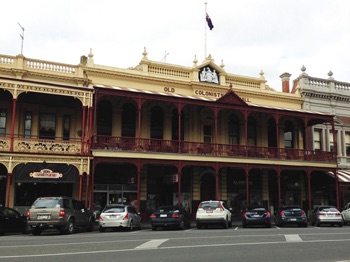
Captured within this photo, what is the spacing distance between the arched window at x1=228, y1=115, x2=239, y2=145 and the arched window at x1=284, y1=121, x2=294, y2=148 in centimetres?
436

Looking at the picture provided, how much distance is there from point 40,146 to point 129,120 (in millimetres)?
6709

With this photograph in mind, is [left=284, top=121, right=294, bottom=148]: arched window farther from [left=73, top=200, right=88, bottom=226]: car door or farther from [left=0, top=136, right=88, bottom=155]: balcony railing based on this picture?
[left=73, top=200, right=88, bottom=226]: car door

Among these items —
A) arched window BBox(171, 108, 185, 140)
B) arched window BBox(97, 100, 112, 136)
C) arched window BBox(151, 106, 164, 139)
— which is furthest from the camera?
arched window BBox(171, 108, 185, 140)

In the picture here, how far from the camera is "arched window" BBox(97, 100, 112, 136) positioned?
26297 mm

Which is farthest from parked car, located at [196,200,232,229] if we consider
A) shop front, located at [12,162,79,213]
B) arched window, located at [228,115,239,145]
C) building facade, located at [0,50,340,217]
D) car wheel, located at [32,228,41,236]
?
arched window, located at [228,115,239,145]

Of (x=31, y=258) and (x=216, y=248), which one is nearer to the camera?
(x=31, y=258)

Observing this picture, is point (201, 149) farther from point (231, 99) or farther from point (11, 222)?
Result: point (11, 222)

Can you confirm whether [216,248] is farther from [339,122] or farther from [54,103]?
[339,122]

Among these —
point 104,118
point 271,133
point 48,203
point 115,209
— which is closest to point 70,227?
point 48,203

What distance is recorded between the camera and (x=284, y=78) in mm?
35094

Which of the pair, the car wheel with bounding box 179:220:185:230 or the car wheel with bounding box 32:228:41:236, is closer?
the car wheel with bounding box 32:228:41:236

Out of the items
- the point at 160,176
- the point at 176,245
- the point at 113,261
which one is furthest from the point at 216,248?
the point at 160,176

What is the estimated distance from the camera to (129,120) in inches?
1073

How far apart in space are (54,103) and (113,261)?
17.8 metres
